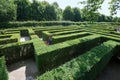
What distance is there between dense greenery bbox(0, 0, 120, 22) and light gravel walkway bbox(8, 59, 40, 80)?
29.4 feet

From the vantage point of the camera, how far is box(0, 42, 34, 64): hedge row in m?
7.37

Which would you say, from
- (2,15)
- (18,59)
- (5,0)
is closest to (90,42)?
(18,59)

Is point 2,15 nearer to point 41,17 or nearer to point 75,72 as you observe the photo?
point 41,17

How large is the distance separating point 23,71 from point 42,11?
43.7 metres

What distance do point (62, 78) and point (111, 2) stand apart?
11.1 m

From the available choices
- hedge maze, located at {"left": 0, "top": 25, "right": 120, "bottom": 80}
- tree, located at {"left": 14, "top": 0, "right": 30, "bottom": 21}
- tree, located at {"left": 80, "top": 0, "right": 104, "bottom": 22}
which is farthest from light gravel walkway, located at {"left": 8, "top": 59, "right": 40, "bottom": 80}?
tree, located at {"left": 14, "top": 0, "right": 30, "bottom": 21}

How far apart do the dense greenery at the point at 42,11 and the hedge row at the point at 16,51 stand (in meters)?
8.09

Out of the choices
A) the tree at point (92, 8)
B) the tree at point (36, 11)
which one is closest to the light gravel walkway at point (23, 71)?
the tree at point (92, 8)

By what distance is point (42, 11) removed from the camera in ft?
157

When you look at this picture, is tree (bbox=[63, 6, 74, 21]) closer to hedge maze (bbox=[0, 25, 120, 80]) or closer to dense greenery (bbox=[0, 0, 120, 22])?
dense greenery (bbox=[0, 0, 120, 22])

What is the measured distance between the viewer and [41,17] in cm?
4744

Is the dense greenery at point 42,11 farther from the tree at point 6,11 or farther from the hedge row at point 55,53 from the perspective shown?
the hedge row at point 55,53

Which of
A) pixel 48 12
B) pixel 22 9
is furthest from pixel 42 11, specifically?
pixel 22 9

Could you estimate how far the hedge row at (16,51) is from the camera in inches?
290
